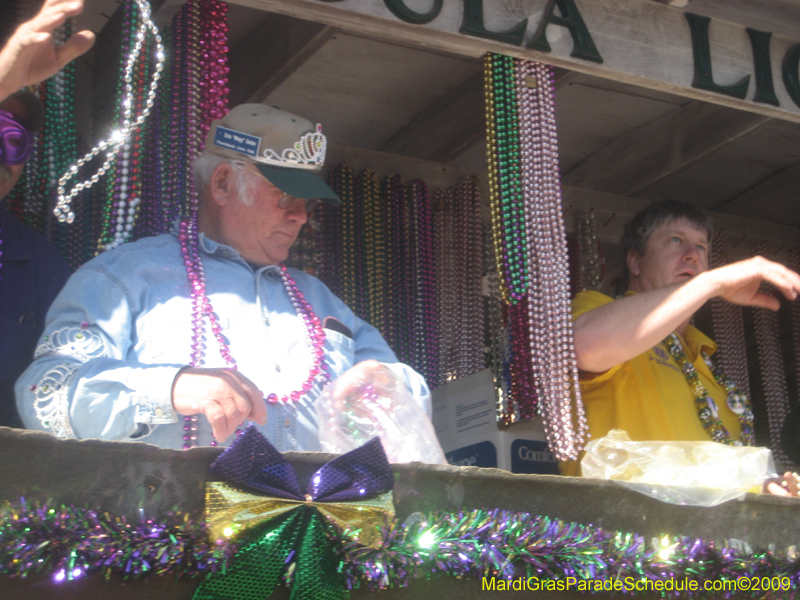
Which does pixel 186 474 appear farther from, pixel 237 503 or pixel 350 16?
pixel 350 16

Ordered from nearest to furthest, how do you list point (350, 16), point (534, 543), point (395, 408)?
point (534, 543) → point (395, 408) → point (350, 16)

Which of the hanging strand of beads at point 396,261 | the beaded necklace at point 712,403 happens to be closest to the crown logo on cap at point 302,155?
the hanging strand of beads at point 396,261

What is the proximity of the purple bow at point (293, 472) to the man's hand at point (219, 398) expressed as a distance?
213 millimetres

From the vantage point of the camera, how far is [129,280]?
2.01m

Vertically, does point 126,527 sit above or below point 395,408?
below

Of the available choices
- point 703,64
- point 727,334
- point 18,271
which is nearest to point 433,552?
point 18,271

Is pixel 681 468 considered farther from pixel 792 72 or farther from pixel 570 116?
pixel 570 116

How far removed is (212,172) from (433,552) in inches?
50.6

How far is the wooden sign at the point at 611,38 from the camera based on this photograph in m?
2.28

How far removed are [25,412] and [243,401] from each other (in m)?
0.45

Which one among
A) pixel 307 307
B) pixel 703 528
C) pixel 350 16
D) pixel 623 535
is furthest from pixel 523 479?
pixel 350 16

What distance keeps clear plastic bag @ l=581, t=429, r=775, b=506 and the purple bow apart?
0.51 metres

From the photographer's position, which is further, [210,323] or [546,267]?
[546,267]

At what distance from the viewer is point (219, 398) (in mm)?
1631
